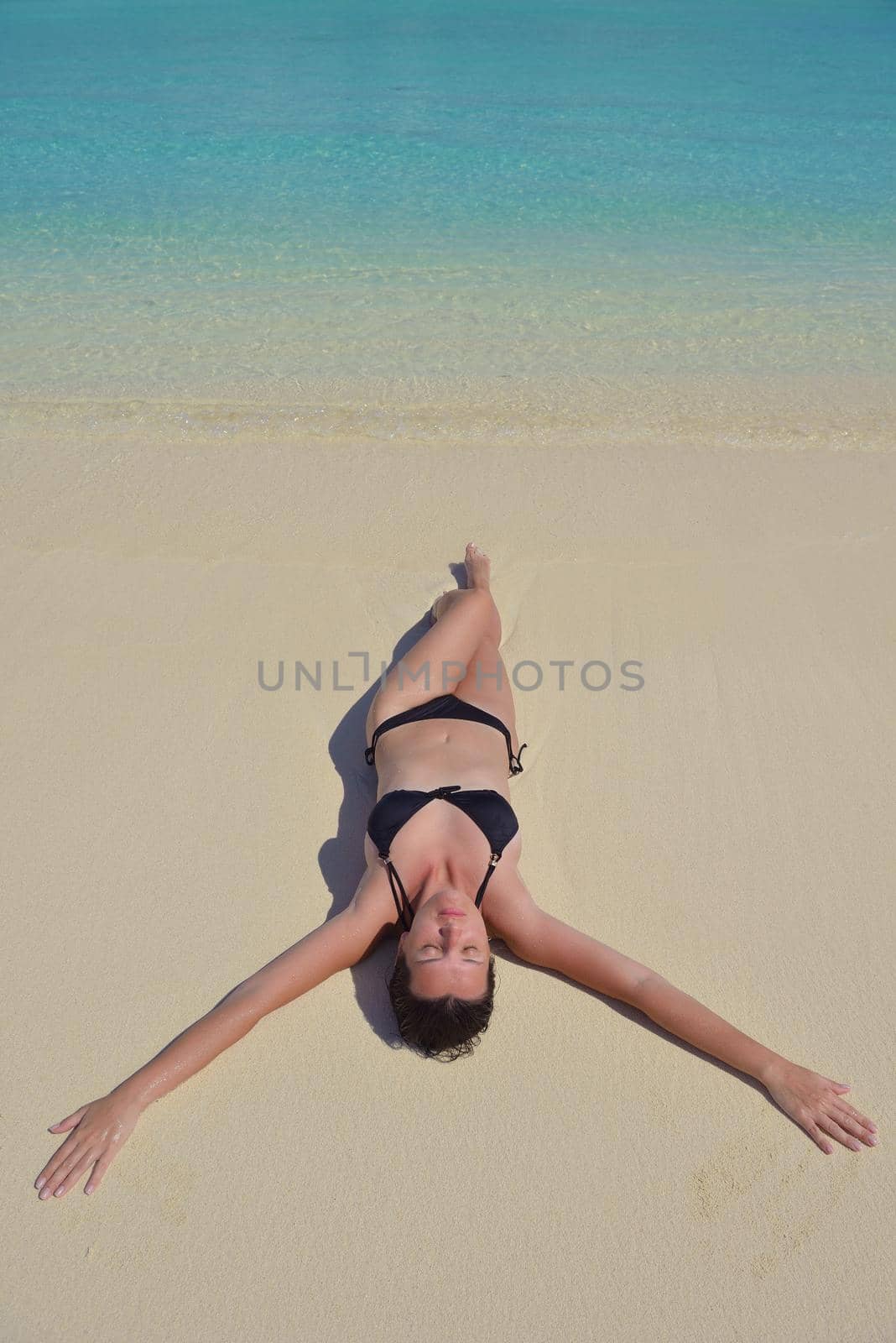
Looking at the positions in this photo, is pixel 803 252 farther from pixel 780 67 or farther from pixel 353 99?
pixel 780 67

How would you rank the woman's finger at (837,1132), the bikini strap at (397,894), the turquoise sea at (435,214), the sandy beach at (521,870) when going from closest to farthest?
the sandy beach at (521,870) < the woman's finger at (837,1132) < the bikini strap at (397,894) < the turquoise sea at (435,214)

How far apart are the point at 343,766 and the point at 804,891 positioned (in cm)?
203

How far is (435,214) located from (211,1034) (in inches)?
354

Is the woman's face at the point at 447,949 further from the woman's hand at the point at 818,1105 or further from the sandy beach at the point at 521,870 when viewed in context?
the woman's hand at the point at 818,1105

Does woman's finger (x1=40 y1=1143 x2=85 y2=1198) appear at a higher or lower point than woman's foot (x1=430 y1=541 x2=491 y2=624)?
lower

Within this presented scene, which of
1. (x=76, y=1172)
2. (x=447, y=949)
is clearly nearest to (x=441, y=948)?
(x=447, y=949)

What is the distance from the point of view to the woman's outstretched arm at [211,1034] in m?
3.12

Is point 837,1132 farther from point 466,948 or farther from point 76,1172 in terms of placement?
point 76,1172

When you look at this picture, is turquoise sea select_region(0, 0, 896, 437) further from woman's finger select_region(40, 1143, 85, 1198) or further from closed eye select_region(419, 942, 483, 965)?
woman's finger select_region(40, 1143, 85, 1198)

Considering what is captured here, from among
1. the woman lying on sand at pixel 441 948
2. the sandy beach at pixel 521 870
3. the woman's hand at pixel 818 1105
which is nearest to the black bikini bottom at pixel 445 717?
the woman lying on sand at pixel 441 948

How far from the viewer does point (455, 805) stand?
12.7ft

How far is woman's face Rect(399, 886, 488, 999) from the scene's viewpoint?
10.8 ft

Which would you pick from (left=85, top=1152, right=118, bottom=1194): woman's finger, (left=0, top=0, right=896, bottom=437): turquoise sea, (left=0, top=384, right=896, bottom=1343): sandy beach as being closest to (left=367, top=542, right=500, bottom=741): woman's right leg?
(left=0, top=384, right=896, bottom=1343): sandy beach

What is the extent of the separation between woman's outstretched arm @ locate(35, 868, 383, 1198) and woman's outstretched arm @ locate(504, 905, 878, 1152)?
0.59 metres
